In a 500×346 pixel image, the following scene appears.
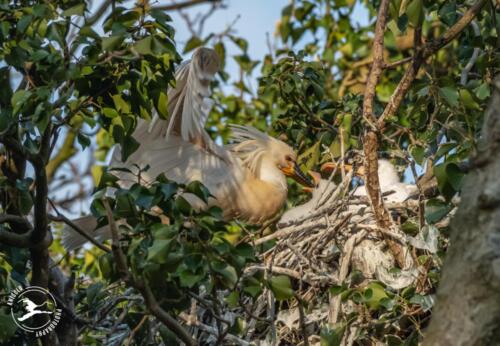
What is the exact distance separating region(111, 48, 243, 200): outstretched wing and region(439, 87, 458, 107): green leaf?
172 cm

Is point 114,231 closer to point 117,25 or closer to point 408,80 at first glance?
point 117,25

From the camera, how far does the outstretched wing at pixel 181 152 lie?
4.90 m

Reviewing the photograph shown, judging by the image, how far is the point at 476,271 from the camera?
2.03 meters

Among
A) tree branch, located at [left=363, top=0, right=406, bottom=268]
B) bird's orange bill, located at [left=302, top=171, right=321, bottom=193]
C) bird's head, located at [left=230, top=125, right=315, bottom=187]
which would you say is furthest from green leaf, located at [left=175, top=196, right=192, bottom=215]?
bird's orange bill, located at [left=302, top=171, right=321, bottom=193]

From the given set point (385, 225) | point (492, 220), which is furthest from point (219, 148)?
point (492, 220)

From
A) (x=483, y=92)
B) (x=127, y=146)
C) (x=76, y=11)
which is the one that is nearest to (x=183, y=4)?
(x=127, y=146)

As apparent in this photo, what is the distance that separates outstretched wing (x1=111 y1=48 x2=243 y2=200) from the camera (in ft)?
16.1

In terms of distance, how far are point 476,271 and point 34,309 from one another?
2040mm

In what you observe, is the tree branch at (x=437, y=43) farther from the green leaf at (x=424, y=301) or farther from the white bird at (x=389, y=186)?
the white bird at (x=389, y=186)

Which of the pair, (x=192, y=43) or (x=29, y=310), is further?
(x=192, y=43)

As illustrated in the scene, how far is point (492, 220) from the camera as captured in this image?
6.73 feet

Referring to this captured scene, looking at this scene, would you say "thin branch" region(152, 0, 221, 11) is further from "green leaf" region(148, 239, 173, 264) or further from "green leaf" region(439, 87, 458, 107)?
"green leaf" region(148, 239, 173, 264)

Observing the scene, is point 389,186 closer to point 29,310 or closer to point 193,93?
point 193,93

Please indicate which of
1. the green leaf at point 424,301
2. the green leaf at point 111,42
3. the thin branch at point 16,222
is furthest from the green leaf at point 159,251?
the green leaf at point 424,301
